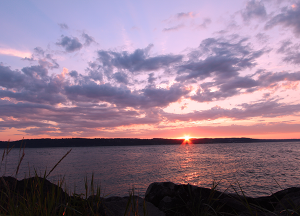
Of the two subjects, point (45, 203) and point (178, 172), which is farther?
point (178, 172)

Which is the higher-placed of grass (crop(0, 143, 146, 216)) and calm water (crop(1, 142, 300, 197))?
grass (crop(0, 143, 146, 216))

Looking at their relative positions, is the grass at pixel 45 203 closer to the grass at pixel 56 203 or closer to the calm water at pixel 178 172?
the grass at pixel 56 203

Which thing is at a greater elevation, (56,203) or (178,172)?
(56,203)

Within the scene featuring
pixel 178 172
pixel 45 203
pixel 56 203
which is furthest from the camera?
pixel 178 172

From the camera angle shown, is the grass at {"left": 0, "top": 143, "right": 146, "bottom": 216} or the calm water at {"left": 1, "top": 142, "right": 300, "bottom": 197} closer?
the grass at {"left": 0, "top": 143, "right": 146, "bottom": 216}

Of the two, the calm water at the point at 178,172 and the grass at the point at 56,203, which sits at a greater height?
the grass at the point at 56,203

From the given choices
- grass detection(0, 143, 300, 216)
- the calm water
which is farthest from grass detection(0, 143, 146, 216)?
the calm water

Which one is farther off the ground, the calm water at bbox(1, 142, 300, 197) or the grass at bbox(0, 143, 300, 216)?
the grass at bbox(0, 143, 300, 216)

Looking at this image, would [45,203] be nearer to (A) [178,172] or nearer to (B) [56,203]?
(B) [56,203]

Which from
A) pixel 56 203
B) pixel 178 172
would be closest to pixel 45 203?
pixel 56 203

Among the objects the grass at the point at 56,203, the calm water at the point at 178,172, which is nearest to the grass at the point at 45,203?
the grass at the point at 56,203

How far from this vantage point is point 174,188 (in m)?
7.93

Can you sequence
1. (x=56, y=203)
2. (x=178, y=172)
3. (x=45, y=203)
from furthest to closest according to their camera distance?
(x=178, y=172) < (x=56, y=203) < (x=45, y=203)

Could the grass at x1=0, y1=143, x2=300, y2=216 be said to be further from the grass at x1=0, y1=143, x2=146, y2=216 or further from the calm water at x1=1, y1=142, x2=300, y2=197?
the calm water at x1=1, y1=142, x2=300, y2=197
